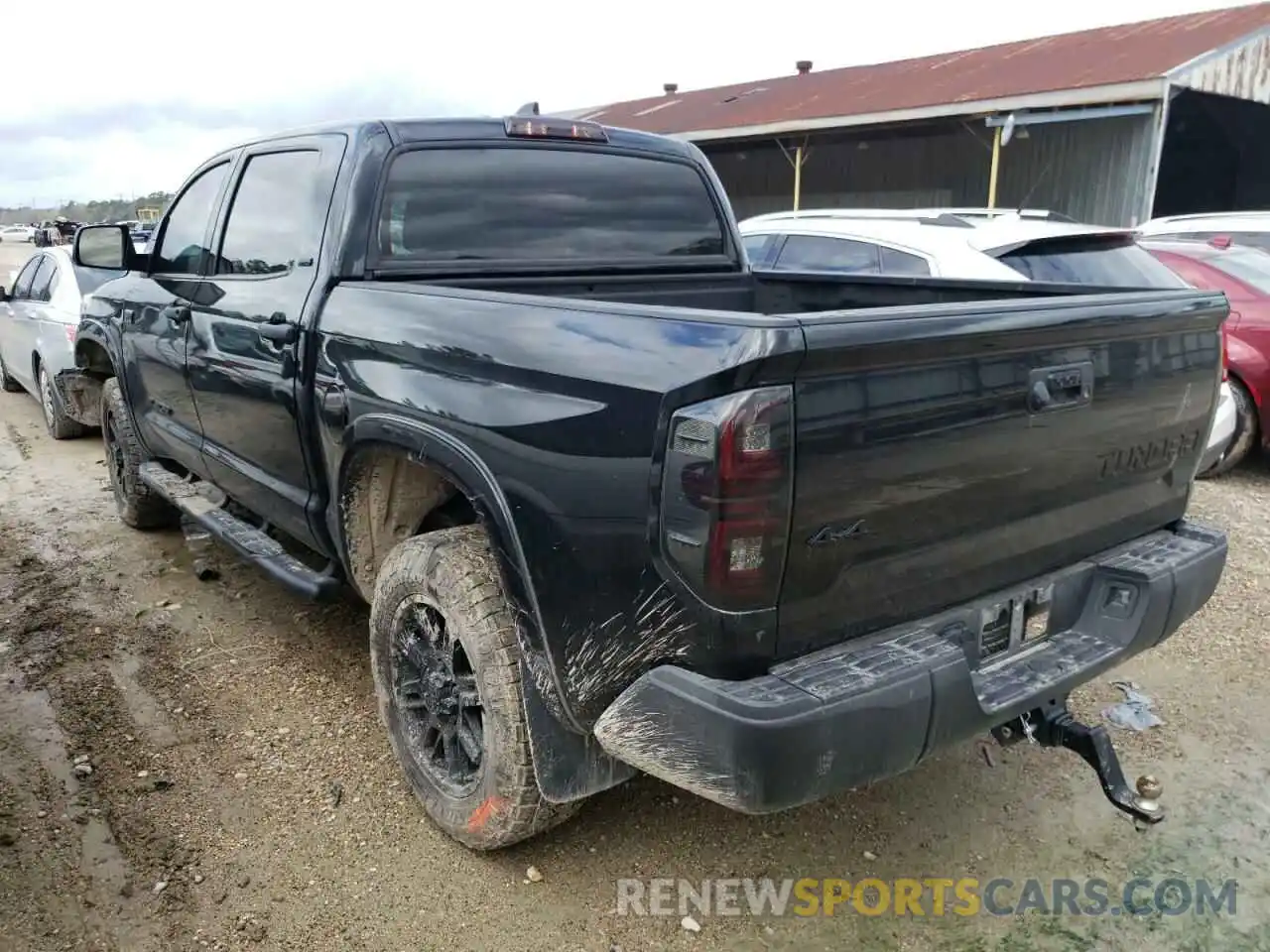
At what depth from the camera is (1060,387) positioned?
2.43 meters

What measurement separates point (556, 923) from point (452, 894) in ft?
1.03

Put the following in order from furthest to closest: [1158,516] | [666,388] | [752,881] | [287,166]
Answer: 1. [287,166]
2. [1158,516]
3. [752,881]
4. [666,388]

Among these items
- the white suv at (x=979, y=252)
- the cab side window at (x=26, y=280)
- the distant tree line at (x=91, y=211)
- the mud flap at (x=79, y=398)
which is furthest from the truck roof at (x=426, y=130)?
the distant tree line at (x=91, y=211)

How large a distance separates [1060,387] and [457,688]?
179 cm

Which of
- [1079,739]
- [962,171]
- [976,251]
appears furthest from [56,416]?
[962,171]

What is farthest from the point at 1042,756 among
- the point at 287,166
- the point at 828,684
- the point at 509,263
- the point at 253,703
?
the point at 287,166

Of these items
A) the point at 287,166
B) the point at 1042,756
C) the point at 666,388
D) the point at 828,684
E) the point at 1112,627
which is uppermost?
the point at 287,166

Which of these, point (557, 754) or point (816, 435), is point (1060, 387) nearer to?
point (816, 435)

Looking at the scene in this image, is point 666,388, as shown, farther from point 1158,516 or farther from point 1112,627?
point 1158,516

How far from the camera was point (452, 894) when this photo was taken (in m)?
2.74

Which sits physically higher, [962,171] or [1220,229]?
[962,171]

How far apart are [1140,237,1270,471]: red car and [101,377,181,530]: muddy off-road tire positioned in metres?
6.73

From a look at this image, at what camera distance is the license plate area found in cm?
250

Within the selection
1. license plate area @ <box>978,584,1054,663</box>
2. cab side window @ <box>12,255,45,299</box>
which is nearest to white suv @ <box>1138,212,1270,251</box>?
license plate area @ <box>978,584,1054,663</box>
